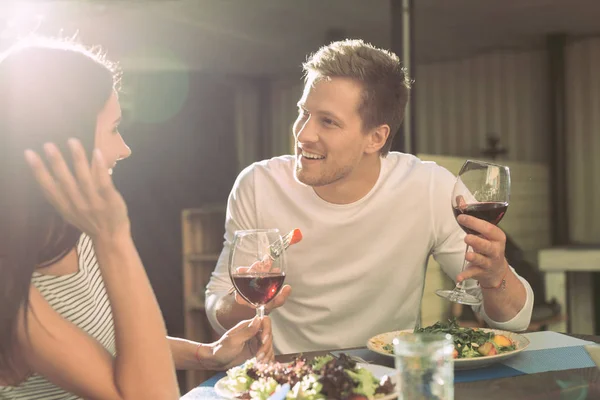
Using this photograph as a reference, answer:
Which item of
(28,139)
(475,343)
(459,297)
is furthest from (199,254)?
(28,139)

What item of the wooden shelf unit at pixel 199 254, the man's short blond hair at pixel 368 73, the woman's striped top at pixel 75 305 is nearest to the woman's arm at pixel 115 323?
the woman's striped top at pixel 75 305

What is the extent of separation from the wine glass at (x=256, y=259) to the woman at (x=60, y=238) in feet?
0.80

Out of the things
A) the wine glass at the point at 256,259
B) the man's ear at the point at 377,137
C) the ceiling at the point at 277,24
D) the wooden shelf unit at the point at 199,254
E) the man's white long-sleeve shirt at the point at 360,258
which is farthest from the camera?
the ceiling at the point at 277,24

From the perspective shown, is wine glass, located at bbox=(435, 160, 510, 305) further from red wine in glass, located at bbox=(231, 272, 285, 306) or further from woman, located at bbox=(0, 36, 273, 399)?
woman, located at bbox=(0, 36, 273, 399)

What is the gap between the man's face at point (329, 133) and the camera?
1.93 meters

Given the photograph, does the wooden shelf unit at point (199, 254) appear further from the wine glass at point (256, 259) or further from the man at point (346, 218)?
the wine glass at point (256, 259)

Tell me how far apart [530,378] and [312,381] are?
47cm

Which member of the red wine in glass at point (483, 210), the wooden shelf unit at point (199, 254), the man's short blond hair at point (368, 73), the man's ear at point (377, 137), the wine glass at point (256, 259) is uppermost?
the man's short blond hair at point (368, 73)

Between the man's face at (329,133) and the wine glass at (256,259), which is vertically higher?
the man's face at (329,133)

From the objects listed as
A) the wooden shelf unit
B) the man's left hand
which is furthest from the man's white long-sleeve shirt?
the wooden shelf unit

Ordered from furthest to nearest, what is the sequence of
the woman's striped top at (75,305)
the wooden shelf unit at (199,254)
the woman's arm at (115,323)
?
the wooden shelf unit at (199,254), the woman's striped top at (75,305), the woman's arm at (115,323)

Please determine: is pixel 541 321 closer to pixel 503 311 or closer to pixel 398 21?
pixel 398 21

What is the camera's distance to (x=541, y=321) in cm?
427

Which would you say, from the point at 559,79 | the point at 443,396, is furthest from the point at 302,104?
the point at 559,79
